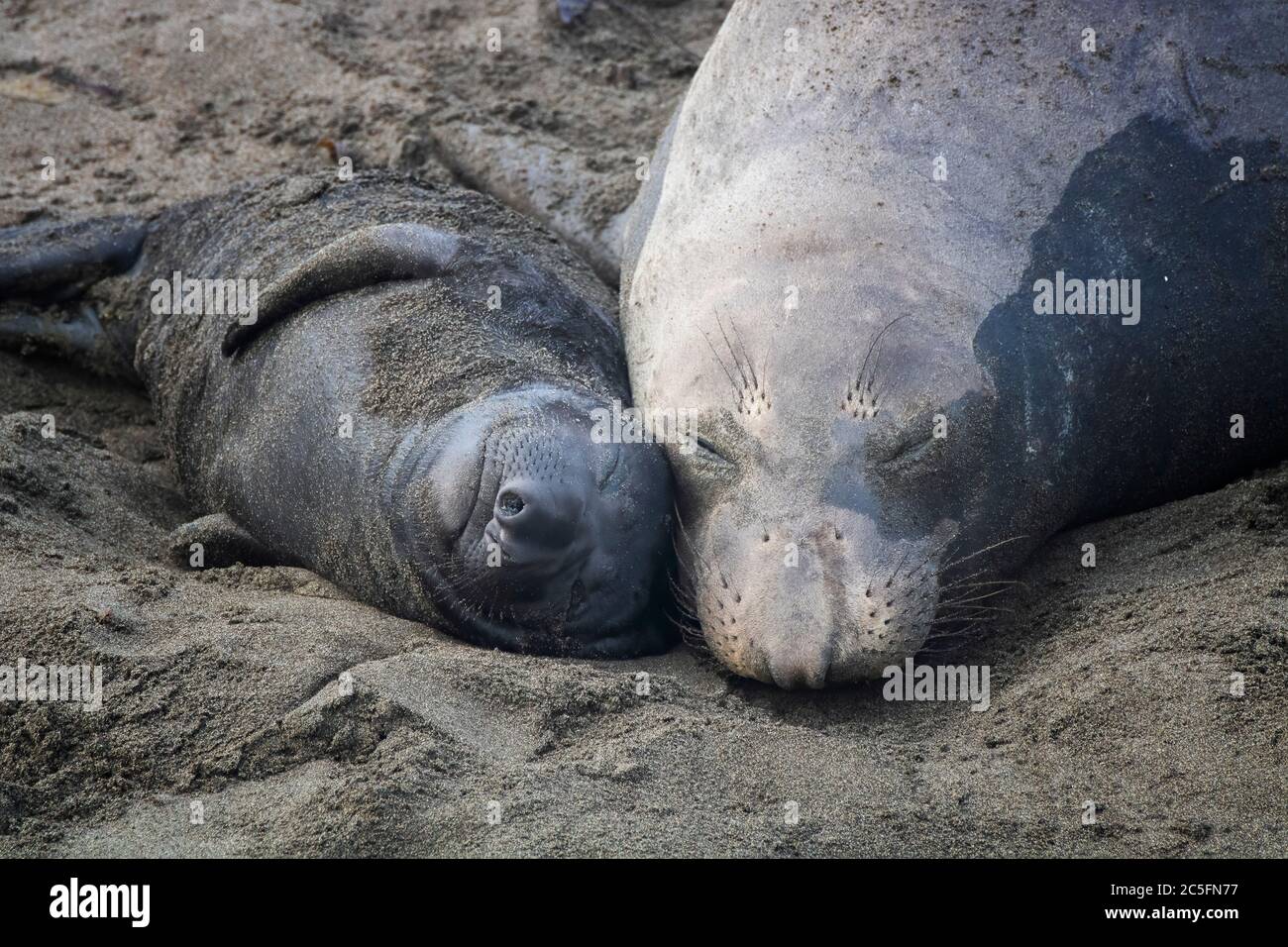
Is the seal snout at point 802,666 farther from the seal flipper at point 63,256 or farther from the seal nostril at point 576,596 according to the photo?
the seal flipper at point 63,256

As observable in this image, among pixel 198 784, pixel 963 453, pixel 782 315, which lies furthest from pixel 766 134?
pixel 198 784

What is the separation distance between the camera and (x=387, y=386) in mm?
4320

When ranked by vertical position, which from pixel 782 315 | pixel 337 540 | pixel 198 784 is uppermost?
pixel 782 315

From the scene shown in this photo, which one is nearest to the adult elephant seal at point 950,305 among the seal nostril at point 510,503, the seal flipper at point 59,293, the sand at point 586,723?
the sand at point 586,723

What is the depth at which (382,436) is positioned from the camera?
13.7 ft

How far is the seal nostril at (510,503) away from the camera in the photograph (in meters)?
3.70

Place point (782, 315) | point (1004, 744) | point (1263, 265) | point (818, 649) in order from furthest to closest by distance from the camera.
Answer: point (1263, 265) → point (782, 315) → point (818, 649) → point (1004, 744)

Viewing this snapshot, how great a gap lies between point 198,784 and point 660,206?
2305mm

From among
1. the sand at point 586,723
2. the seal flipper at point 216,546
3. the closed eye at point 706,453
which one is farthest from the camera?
the seal flipper at point 216,546

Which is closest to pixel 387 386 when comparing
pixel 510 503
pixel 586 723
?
pixel 510 503

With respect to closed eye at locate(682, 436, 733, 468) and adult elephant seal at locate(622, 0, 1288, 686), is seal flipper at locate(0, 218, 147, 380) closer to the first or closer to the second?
adult elephant seal at locate(622, 0, 1288, 686)

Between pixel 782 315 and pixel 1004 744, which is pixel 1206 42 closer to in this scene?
pixel 782 315

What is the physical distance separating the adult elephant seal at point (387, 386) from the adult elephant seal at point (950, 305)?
0.25 metres

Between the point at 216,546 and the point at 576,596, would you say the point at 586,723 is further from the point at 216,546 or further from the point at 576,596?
the point at 216,546
